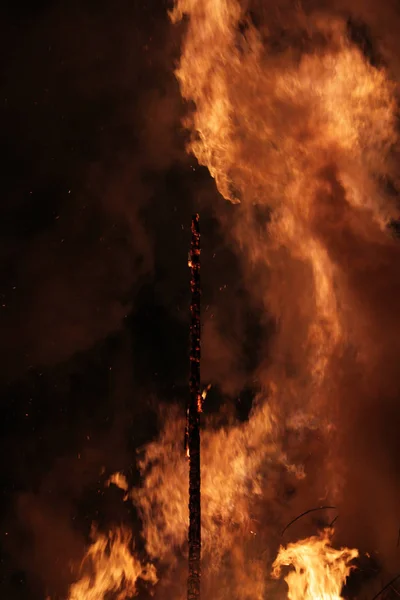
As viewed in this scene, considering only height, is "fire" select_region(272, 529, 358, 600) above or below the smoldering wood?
below

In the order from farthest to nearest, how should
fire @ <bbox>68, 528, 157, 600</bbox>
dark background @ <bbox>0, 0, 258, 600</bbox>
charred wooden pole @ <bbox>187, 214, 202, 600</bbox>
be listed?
1. dark background @ <bbox>0, 0, 258, 600</bbox>
2. fire @ <bbox>68, 528, 157, 600</bbox>
3. charred wooden pole @ <bbox>187, 214, 202, 600</bbox>

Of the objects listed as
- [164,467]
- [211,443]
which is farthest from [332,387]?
[164,467]

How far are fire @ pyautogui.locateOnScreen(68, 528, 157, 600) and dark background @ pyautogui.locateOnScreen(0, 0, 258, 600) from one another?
0.24 meters

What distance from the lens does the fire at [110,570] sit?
893cm

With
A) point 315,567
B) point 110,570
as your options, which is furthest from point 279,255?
point 110,570

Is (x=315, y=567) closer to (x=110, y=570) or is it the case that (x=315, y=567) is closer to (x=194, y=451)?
(x=110, y=570)

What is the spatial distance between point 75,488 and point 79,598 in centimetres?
179

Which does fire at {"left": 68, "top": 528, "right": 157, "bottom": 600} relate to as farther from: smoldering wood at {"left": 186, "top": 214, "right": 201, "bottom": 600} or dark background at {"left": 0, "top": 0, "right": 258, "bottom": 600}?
smoldering wood at {"left": 186, "top": 214, "right": 201, "bottom": 600}

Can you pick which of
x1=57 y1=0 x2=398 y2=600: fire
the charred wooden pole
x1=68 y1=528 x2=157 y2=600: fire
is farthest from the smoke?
the charred wooden pole

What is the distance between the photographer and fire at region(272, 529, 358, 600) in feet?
28.1

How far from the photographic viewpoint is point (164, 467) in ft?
32.2

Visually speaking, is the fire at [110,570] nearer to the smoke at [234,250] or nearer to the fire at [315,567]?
the smoke at [234,250]

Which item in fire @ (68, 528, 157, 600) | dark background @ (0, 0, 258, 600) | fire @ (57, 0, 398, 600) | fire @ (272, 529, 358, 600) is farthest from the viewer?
dark background @ (0, 0, 258, 600)

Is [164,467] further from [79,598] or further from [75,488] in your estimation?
[79,598]
